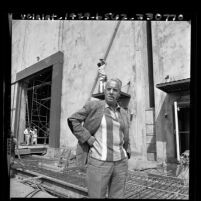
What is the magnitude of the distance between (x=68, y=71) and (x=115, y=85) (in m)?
7.77

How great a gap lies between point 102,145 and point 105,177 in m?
0.34

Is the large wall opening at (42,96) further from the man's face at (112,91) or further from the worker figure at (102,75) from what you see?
the man's face at (112,91)

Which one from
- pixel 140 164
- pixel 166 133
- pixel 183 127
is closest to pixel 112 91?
pixel 166 133

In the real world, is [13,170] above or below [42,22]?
below

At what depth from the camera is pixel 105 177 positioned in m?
2.20

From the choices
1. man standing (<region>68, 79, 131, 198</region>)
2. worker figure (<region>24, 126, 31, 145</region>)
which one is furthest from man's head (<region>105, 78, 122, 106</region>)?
worker figure (<region>24, 126, 31, 145</region>)

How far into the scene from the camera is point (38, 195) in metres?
4.42

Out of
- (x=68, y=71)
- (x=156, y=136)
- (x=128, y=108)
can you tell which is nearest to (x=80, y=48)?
(x=68, y=71)

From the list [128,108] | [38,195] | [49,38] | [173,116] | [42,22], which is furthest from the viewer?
[42,22]

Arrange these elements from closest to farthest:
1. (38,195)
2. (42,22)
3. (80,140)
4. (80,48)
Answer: (80,140), (38,195), (80,48), (42,22)

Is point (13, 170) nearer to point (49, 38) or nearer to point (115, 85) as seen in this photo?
point (115, 85)

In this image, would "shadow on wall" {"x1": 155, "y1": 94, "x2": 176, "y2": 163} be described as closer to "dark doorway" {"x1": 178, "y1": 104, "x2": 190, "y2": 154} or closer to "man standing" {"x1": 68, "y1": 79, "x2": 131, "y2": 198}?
"dark doorway" {"x1": 178, "y1": 104, "x2": 190, "y2": 154}

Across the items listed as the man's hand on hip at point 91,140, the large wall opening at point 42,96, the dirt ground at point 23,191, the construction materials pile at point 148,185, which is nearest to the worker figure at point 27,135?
the large wall opening at point 42,96

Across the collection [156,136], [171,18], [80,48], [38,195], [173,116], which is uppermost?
[80,48]
